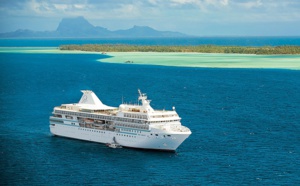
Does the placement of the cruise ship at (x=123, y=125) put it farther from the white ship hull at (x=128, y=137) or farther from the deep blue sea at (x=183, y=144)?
the deep blue sea at (x=183, y=144)

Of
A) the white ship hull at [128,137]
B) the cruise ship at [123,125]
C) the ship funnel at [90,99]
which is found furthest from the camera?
the ship funnel at [90,99]

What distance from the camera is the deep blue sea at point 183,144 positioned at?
157 feet

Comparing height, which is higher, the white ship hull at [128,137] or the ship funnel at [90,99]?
the ship funnel at [90,99]

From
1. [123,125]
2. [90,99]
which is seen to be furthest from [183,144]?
[90,99]

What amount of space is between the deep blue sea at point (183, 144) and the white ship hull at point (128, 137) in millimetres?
720

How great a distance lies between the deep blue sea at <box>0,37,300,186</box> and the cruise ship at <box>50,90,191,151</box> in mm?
1002

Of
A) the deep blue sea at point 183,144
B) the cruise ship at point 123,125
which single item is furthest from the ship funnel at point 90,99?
the deep blue sea at point 183,144

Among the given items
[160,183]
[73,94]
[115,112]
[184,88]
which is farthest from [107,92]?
[160,183]

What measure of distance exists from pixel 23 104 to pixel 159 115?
31.5 m

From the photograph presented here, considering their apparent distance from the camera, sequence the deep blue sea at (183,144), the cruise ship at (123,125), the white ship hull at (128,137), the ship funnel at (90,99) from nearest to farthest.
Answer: the deep blue sea at (183,144) → the white ship hull at (128,137) → the cruise ship at (123,125) → the ship funnel at (90,99)

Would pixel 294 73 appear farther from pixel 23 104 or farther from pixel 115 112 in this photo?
pixel 115 112

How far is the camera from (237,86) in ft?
347

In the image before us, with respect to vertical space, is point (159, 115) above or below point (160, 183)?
above

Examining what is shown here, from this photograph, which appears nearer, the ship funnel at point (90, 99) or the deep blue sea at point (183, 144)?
the deep blue sea at point (183, 144)
